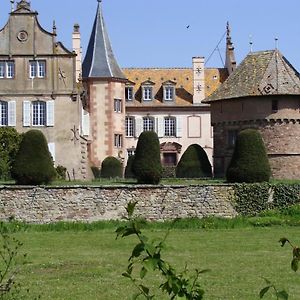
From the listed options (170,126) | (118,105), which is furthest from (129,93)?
(118,105)

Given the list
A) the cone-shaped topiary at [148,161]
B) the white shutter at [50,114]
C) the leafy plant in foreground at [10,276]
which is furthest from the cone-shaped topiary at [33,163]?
the white shutter at [50,114]

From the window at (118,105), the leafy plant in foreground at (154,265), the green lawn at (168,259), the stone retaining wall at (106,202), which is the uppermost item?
the window at (118,105)

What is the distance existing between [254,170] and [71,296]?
716 inches

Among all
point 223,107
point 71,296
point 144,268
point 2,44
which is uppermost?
point 2,44

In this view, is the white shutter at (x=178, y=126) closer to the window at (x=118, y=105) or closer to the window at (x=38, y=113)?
the window at (x=118, y=105)

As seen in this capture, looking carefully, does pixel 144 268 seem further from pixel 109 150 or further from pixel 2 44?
pixel 109 150

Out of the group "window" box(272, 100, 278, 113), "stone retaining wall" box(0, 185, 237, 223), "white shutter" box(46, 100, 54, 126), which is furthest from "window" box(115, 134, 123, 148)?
"stone retaining wall" box(0, 185, 237, 223)

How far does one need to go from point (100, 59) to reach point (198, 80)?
28.3 feet

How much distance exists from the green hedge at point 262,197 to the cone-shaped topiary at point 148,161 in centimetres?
317

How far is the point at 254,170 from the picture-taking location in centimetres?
2931

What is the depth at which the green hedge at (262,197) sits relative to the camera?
28.4 m

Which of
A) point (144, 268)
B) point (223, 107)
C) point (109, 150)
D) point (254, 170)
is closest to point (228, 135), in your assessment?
point (223, 107)

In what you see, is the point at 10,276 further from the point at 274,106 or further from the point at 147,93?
the point at 147,93

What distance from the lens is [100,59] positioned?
55469mm
